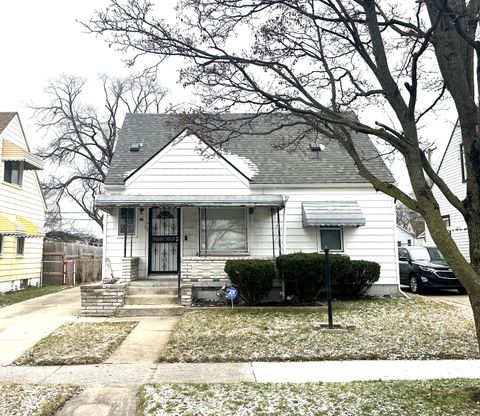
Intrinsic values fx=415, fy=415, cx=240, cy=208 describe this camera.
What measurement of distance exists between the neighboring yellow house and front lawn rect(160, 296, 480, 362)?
9.69m

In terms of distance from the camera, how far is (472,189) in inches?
166

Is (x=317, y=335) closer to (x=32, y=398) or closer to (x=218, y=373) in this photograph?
(x=218, y=373)

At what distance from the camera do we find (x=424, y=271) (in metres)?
13.8

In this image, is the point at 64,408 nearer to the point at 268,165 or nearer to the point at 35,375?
the point at 35,375

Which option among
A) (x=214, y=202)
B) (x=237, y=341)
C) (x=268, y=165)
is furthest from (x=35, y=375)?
(x=268, y=165)

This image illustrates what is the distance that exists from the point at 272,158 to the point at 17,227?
374 inches

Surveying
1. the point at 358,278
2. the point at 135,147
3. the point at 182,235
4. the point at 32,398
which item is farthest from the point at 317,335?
the point at 135,147

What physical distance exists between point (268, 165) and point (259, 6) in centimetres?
840

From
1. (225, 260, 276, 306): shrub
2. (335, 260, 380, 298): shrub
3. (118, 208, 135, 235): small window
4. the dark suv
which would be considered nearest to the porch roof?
(118, 208, 135, 235): small window

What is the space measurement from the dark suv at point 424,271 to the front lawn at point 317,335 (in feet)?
12.5

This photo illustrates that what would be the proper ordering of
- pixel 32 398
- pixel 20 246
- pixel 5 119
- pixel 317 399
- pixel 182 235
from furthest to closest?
1. pixel 20 246
2. pixel 5 119
3. pixel 182 235
4. pixel 32 398
5. pixel 317 399

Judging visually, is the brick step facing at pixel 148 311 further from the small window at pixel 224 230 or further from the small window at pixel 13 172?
the small window at pixel 13 172

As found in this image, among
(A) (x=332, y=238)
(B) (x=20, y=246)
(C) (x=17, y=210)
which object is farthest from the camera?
(B) (x=20, y=246)

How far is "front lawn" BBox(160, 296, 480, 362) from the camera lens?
6258 millimetres
